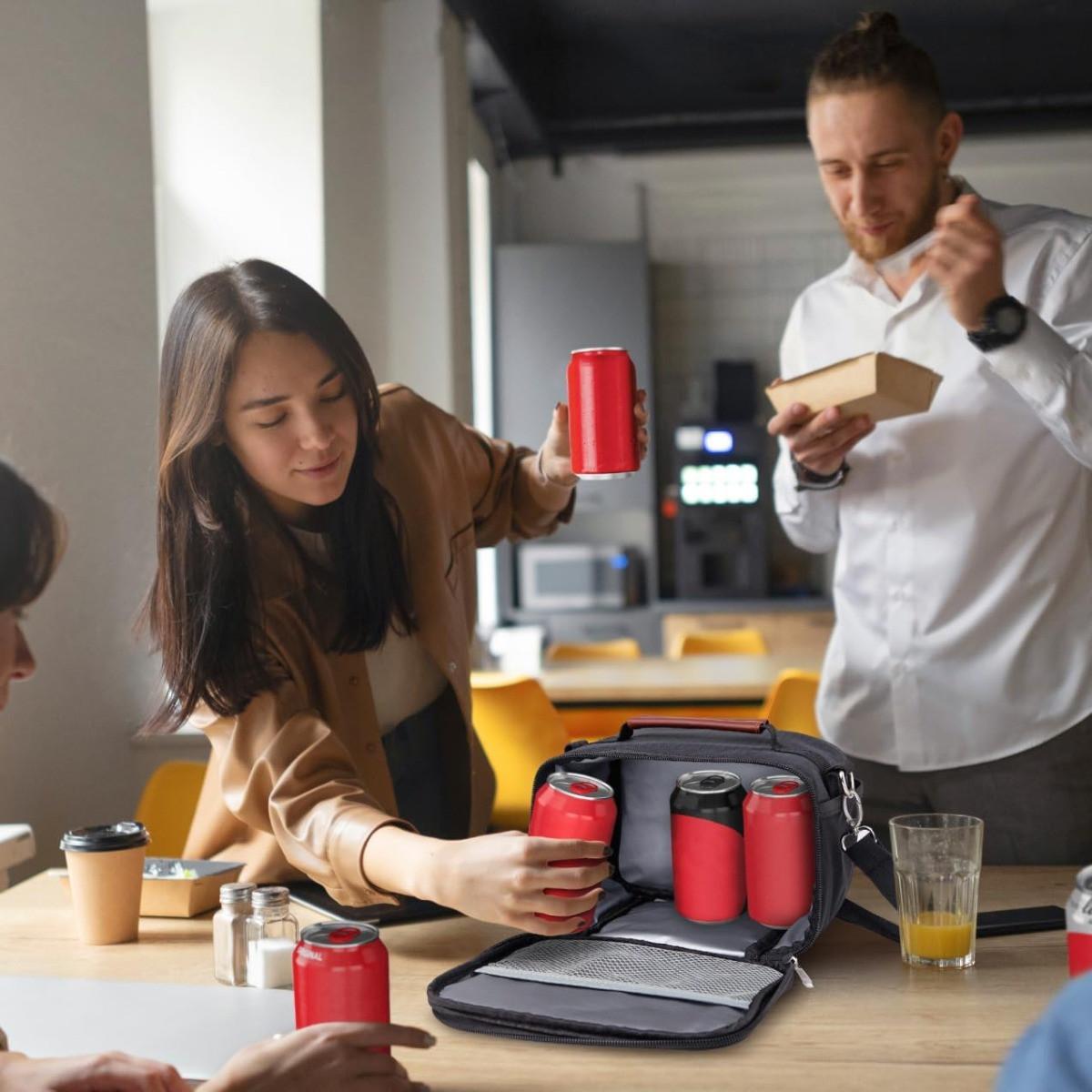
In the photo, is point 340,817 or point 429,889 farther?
point 340,817

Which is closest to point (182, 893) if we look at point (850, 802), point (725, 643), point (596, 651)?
point (850, 802)

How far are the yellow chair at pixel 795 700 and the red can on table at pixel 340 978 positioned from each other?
2.14 m

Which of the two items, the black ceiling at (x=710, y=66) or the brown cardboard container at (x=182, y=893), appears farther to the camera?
the black ceiling at (x=710, y=66)

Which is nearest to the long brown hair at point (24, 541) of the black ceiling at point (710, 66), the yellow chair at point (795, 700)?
the yellow chair at point (795, 700)

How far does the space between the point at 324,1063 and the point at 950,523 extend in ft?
4.48

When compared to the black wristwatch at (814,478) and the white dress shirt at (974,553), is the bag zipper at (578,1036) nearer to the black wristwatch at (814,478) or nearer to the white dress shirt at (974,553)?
the white dress shirt at (974,553)

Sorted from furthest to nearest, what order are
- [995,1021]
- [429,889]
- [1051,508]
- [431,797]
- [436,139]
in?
1. [436,139]
2. [1051,508]
3. [431,797]
4. [429,889]
5. [995,1021]

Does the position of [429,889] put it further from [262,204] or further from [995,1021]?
[262,204]

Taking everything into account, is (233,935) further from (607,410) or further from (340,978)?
(607,410)

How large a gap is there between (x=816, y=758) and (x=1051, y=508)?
2.69ft

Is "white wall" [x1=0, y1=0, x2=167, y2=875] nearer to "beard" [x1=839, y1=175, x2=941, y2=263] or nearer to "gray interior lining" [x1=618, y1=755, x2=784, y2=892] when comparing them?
"gray interior lining" [x1=618, y1=755, x2=784, y2=892]

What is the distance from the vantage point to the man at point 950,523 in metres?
1.99

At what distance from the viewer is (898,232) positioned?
213 centimetres

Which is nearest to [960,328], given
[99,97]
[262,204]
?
[99,97]
